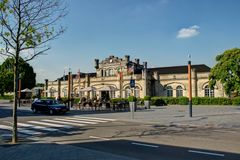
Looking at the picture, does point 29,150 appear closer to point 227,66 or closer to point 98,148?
point 98,148

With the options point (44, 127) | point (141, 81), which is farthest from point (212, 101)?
point (44, 127)

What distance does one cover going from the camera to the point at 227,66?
3378 cm

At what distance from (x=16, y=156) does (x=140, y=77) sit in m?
50.5

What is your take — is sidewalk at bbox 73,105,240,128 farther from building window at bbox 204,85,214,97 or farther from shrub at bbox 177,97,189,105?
building window at bbox 204,85,214,97

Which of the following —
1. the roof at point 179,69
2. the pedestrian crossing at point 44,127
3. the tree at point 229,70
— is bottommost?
the pedestrian crossing at point 44,127

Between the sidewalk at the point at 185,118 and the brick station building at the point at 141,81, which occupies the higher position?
the brick station building at the point at 141,81

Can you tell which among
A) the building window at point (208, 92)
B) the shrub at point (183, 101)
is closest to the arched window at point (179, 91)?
the building window at point (208, 92)

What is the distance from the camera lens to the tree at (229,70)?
3322 centimetres

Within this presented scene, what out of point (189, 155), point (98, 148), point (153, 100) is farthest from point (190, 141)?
point (153, 100)

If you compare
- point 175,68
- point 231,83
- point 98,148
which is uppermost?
point 175,68

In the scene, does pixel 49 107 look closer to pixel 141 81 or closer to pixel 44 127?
pixel 44 127

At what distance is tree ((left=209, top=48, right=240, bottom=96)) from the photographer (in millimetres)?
33219

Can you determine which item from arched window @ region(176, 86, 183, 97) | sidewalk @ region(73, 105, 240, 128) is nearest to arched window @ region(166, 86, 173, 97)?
arched window @ region(176, 86, 183, 97)

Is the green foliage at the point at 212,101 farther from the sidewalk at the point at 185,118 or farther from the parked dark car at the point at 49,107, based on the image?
the parked dark car at the point at 49,107
